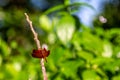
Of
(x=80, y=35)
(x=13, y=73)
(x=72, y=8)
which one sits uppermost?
(x=72, y=8)

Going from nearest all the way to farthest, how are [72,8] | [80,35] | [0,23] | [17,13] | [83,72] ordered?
[83,72]
[80,35]
[72,8]
[0,23]
[17,13]

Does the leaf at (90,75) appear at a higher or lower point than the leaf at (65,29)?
lower

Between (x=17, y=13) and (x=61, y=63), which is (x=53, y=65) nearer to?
(x=61, y=63)

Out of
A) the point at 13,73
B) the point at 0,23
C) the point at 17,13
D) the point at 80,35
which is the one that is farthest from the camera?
the point at 17,13

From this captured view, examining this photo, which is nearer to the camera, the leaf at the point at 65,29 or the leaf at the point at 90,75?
the leaf at the point at 90,75

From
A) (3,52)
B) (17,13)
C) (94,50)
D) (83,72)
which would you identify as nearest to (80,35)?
(94,50)

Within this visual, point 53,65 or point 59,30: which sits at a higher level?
point 59,30

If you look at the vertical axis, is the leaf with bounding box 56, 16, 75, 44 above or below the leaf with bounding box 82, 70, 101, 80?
above

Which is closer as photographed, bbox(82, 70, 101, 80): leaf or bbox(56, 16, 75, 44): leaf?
bbox(82, 70, 101, 80): leaf
